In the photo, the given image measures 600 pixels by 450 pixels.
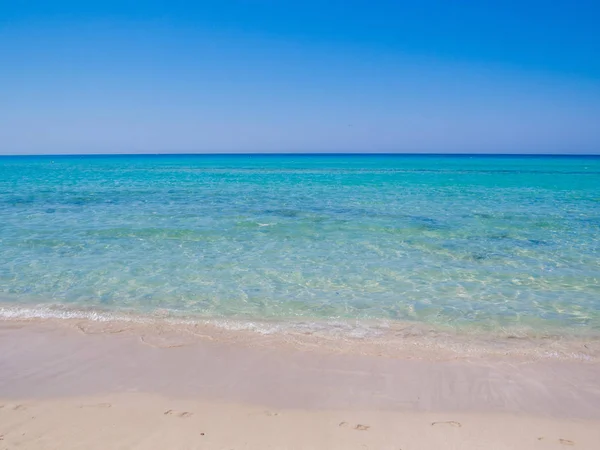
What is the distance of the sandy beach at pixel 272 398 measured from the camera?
3.86m

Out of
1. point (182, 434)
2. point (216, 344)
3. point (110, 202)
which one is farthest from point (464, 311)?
point (110, 202)

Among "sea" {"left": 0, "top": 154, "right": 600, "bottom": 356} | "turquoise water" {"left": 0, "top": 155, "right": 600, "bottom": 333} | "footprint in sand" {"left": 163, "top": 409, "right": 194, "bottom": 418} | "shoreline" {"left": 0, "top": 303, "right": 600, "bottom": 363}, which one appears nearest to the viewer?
"footprint in sand" {"left": 163, "top": 409, "right": 194, "bottom": 418}

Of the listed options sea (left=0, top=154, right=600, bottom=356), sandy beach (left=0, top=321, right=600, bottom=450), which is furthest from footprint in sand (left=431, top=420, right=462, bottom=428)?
sea (left=0, top=154, right=600, bottom=356)

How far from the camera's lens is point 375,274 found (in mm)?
9180

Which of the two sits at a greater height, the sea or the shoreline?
the sea

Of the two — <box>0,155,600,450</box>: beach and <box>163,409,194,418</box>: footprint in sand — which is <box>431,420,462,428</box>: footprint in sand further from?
<box>163,409,194,418</box>: footprint in sand

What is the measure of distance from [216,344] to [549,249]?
9814mm

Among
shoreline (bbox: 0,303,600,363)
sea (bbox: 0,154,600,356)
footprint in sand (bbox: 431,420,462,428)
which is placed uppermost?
sea (bbox: 0,154,600,356)

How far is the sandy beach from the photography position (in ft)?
12.6

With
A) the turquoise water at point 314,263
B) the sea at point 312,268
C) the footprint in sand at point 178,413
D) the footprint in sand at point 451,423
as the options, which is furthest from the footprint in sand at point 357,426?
the turquoise water at point 314,263

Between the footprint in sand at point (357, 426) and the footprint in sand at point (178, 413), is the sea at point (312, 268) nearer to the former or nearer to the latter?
the footprint in sand at point (357, 426)

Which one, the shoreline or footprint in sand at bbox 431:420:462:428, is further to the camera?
the shoreline

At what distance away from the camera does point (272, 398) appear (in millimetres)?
4566

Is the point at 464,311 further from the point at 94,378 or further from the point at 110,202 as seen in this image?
the point at 110,202
